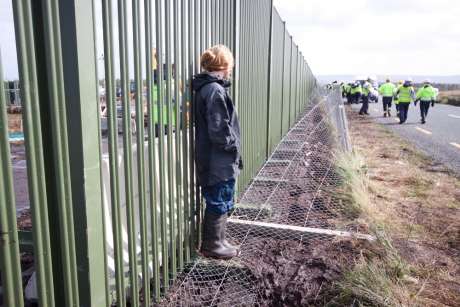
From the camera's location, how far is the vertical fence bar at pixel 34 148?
153cm

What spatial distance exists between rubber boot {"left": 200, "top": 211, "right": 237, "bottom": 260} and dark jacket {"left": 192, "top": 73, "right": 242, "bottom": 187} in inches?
12.8

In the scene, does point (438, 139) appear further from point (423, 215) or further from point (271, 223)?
point (271, 223)

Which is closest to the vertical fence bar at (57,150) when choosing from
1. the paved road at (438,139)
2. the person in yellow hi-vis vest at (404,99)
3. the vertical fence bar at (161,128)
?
the vertical fence bar at (161,128)

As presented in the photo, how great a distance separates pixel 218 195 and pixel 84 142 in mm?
1580

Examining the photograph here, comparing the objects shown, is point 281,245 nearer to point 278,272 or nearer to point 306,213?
point 278,272

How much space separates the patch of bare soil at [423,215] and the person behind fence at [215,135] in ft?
5.08

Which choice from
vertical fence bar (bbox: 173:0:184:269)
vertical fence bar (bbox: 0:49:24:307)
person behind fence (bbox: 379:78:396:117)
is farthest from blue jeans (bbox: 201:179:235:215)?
person behind fence (bbox: 379:78:396:117)

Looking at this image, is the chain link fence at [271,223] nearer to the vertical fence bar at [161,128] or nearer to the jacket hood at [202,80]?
the vertical fence bar at [161,128]

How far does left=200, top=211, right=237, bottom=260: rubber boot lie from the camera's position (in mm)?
3395

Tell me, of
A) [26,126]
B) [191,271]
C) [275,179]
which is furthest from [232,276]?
[275,179]

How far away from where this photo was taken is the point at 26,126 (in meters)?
1.58

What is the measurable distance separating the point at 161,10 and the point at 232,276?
2.00 m

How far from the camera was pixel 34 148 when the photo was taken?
162 cm

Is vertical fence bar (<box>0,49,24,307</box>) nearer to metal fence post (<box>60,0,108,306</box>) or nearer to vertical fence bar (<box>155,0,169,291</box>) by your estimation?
metal fence post (<box>60,0,108,306</box>)
